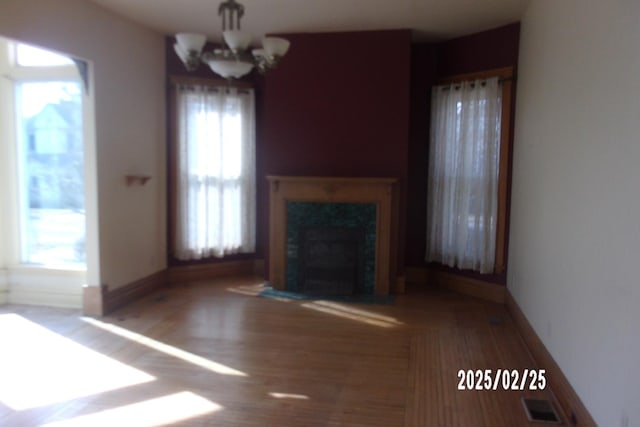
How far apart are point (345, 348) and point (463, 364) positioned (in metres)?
0.86

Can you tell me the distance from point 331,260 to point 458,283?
140 centimetres

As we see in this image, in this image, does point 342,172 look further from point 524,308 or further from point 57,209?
point 57,209

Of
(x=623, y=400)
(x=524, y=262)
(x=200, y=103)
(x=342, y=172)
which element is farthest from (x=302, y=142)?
(x=623, y=400)

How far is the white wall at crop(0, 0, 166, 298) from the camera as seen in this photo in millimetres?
3848

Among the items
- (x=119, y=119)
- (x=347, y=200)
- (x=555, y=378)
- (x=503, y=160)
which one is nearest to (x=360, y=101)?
(x=347, y=200)

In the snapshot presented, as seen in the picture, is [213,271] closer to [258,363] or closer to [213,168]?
[213,168]

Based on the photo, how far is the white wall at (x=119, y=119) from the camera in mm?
3848

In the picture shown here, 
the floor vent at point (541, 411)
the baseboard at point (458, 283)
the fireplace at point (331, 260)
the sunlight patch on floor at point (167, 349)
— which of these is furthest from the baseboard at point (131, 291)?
the floor vent at point (541, 411)

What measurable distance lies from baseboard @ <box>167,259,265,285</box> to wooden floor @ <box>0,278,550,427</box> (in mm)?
679

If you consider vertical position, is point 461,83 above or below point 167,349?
above

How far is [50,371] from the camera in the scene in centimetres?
329

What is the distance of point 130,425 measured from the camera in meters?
2.63

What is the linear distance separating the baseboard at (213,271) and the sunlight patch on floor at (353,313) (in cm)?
141
